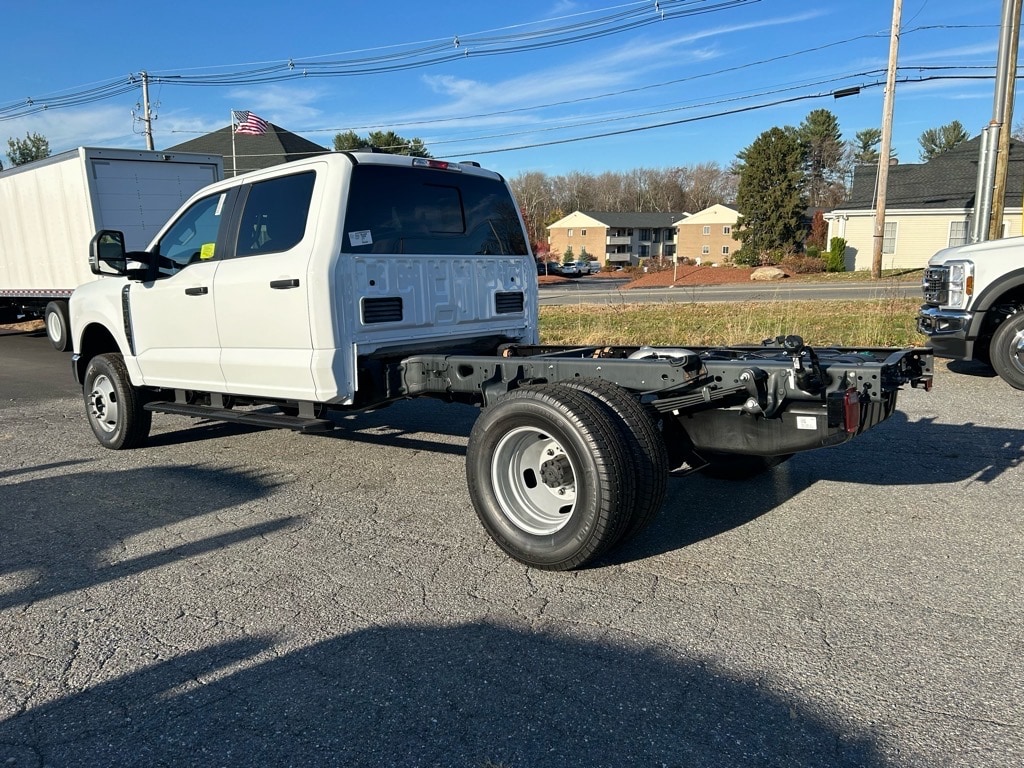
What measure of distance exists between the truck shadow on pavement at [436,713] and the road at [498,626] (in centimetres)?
1

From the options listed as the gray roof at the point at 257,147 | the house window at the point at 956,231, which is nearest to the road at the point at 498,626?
the gray roof at the point at 257,147

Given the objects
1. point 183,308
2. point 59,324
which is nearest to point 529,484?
point 183,308

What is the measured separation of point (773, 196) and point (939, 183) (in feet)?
26.7

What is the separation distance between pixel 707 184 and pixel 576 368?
351ft

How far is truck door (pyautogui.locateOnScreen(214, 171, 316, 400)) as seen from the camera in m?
5.16

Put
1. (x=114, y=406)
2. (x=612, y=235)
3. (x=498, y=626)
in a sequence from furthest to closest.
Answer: (x=612, y=235)
(x=114, y=406)
(x=498, y=626)

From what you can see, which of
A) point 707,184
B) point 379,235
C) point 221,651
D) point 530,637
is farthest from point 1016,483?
point 707,184

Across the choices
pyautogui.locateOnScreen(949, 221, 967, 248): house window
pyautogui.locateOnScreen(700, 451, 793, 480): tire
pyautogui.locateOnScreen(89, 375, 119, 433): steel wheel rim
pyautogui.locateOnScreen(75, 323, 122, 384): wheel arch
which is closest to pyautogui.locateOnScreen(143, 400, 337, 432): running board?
pyautogui.locateOnScreen(89, 375, 119, 433): steel wheel rim

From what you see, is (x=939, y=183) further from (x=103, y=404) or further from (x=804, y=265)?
(x=103, y=404)

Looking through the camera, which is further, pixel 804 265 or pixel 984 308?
pixel 804 265

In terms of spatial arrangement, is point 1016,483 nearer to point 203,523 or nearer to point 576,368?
point 576,368

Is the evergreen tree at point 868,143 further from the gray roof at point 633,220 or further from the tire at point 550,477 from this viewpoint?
the tire at point 550,477

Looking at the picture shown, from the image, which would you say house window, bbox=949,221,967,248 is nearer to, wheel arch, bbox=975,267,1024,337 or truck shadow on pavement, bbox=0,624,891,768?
wheel arch, bbox=975,267,1024,337

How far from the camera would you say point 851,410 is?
12.1 feet
